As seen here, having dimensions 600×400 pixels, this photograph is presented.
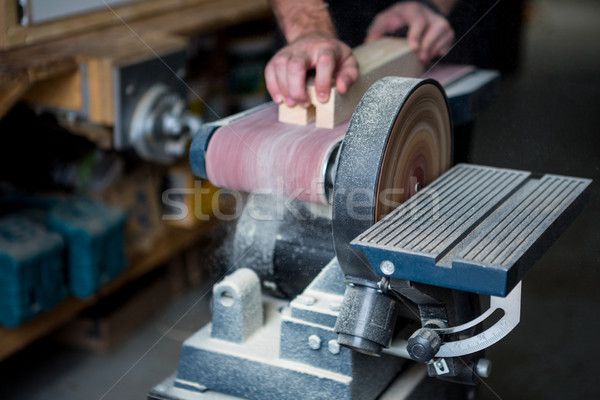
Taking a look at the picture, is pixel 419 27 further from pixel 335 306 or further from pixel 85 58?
pixel 85 58

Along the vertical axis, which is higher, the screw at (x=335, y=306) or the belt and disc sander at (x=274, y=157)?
the belt and disc sander at (x=274, y=157)

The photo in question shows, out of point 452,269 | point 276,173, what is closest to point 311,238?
point 276,173

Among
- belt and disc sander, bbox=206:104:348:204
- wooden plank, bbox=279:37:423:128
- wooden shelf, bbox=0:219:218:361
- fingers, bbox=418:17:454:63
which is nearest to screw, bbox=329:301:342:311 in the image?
belt and disc sander, bbox=206:104:348:204

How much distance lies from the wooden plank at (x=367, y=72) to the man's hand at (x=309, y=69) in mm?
16

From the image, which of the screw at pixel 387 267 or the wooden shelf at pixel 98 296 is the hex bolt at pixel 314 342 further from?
the wooden shelf at pixel 98 296

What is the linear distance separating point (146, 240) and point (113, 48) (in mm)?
665

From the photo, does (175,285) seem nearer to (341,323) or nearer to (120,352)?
(120,352)

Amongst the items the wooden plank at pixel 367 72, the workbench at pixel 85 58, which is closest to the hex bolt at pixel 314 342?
the wooden plank at pixel 367 72

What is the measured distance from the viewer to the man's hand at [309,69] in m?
1.06

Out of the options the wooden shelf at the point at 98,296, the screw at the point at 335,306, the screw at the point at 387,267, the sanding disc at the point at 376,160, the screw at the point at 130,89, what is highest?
the sanding disc at the point at 376,160

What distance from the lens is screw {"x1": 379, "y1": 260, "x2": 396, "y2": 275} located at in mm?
785

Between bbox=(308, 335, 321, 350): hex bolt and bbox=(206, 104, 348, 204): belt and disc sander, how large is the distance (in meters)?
0.20

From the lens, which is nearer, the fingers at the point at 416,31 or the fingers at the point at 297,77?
the fingers at the point at 297,77

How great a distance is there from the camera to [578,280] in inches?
42.4
